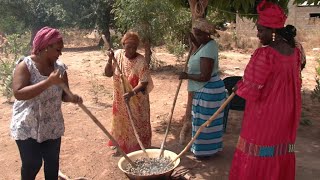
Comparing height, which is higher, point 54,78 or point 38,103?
point 54,78

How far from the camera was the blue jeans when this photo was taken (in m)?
2.80

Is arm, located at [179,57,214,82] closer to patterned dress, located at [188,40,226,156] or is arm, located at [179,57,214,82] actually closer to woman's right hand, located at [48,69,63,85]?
patterned dress, located at [188,40,226,156]

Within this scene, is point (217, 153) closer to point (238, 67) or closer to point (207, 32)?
point (207, 32)

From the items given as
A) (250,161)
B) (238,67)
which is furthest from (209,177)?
(238,67)

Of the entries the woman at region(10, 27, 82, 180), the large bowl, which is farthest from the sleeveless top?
the large bowl

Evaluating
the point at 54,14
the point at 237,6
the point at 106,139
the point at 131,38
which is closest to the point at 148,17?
the point at 106,139

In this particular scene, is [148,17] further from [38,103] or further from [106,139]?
[38,103]

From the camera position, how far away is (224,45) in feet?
48.5

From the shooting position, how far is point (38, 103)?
9.13 feet

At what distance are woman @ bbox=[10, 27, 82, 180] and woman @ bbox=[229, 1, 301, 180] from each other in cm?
138

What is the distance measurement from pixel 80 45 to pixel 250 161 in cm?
1545

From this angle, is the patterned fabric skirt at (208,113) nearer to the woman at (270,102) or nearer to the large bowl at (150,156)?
the large bowl at (150,156)

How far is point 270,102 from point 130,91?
5.16 ft

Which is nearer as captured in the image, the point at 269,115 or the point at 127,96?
the point at 269,115
